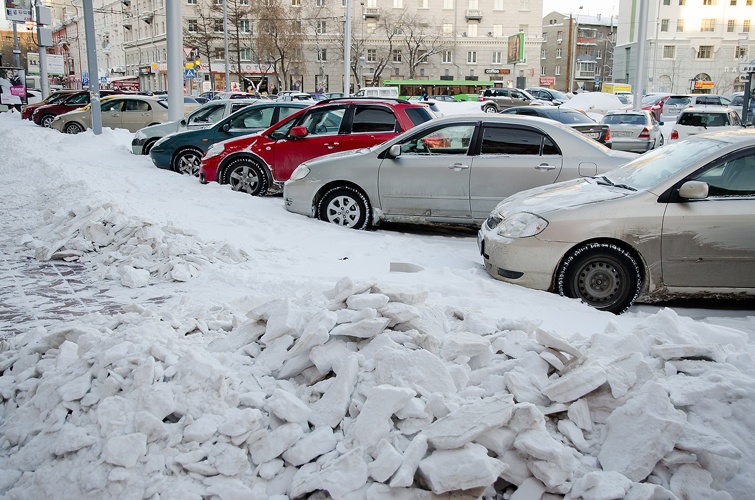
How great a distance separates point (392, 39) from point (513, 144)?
7562cm

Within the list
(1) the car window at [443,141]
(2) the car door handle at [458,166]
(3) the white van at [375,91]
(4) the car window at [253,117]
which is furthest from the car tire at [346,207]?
(3) the white van at [375,91]

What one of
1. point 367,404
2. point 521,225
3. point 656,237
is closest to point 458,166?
point 521,225

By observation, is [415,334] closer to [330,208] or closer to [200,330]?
[200,330]

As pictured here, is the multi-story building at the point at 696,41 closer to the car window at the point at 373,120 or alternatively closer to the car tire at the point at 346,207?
the car window at the point at 373,120

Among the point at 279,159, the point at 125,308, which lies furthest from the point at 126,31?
the point at 125,308

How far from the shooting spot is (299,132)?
1137 cm

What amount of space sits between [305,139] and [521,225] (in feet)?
19.5

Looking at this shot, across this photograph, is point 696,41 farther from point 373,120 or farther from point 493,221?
point 493,221

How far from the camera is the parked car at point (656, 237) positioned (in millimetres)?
5824

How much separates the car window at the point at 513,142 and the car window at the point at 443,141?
0.75 feet

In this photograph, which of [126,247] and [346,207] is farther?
[346,207]

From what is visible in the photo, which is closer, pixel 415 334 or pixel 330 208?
pixel 415 334

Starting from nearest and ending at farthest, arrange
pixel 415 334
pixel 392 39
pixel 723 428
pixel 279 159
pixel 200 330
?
pixel 723 428 → pixel 415 334 → pixel 200 330 → pixel 279 159 → pixel 392 39

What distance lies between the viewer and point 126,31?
95.1 meters
